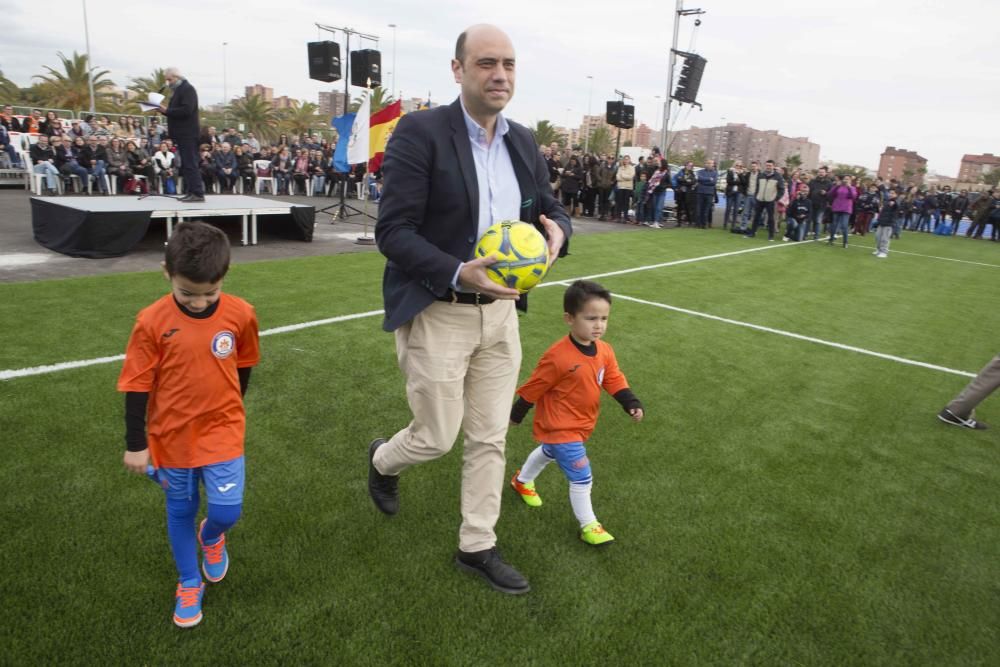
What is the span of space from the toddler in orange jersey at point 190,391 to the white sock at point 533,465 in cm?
158

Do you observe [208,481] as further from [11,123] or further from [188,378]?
[11,123]

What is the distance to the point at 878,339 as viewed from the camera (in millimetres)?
7957

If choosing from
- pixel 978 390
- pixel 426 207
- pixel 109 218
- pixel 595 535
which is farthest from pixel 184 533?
pixel 109 218

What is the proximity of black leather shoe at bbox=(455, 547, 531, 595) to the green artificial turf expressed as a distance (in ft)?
0.15

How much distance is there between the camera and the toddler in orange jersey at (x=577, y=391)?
3158mm

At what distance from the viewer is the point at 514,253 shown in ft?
8.31

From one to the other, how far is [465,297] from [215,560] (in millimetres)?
1574

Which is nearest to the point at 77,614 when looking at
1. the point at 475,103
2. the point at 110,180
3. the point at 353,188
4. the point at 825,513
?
the point at 475,103

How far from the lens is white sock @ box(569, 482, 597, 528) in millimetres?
3295

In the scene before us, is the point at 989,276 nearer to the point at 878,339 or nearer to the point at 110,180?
the point at 878,339

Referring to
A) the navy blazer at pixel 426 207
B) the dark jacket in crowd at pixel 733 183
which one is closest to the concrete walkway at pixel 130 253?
the navy blazer at pixel 426 207

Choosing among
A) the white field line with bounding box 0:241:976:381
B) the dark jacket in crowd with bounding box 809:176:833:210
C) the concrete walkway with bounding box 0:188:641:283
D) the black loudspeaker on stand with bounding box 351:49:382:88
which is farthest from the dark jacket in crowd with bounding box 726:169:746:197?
the concrete walkway with bounding box 0:188:641:283

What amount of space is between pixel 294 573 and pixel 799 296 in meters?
9.48

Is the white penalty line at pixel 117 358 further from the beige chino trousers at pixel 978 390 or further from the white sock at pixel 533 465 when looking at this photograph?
the beige chino trousers at pixel 978 390
